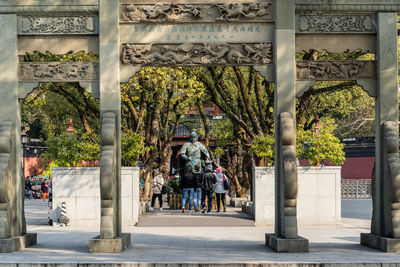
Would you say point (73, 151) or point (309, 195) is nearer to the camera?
point (309, 195)

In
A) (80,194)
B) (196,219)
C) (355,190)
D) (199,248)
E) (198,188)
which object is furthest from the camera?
(355,190)

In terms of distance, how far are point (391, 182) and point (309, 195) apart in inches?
259

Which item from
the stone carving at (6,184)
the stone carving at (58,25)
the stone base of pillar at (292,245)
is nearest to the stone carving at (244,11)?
the stone carving at (58,25)

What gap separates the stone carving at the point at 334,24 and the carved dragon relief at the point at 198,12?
0.73 m

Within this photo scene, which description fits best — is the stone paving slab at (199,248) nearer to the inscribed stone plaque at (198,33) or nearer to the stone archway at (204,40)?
the stone archway at (204,40)

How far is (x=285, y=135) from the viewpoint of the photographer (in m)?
12.5

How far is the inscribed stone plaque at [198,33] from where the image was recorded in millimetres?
13156

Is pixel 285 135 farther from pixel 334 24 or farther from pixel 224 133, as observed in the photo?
pixel 224 133

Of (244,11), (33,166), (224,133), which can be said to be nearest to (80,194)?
(244,11)

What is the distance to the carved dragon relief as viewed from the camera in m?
13.1

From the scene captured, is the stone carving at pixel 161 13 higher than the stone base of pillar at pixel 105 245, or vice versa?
the stone carving at pixel 161 13

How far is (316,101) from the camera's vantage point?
2934 cm

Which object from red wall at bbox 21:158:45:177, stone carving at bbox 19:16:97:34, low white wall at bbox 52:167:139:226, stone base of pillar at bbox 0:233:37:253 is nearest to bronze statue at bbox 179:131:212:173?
low white wall at bbox 52:167:139:226

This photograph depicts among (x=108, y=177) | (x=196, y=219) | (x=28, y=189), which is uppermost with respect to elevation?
(x=108, y=177)
